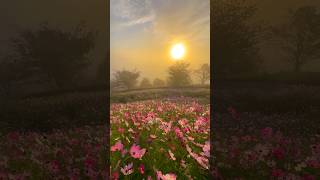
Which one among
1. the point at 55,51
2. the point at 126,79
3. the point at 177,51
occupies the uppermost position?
the point at 177,51

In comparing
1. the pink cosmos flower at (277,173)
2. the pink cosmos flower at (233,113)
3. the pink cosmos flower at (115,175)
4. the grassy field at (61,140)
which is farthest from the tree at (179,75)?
the pink cosmos flower at (277,173)

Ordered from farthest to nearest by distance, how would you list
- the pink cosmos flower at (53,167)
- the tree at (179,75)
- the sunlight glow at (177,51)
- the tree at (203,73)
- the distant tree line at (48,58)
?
the sunlight glow at (177,51), the tree at (179,75), the tree at (203,73), the distant tree line at (48,58), the pink cosmos flower at (53,167)

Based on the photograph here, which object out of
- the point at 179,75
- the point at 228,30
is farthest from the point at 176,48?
the point at 228,30

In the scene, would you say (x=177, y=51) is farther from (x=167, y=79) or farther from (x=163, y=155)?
(x=163, y=155)

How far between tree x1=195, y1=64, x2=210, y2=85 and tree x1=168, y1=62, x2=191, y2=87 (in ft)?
1.06

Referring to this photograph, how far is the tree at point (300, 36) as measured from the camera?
5.91 m

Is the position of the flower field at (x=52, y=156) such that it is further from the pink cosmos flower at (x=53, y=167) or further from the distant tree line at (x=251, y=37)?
the distant tree line at (x=251, y=37)

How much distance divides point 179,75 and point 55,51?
756 cm

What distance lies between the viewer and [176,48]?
1453 centimetres

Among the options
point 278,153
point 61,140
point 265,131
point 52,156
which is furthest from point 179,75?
point 278,153

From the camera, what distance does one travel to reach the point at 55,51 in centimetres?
621

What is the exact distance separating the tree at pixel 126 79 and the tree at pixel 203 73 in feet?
6.46

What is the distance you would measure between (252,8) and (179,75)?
6.13 m

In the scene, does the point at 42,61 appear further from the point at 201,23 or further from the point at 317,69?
the point at 201,23
